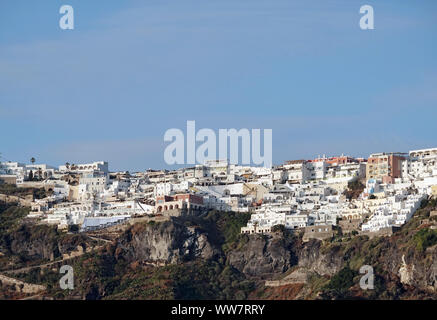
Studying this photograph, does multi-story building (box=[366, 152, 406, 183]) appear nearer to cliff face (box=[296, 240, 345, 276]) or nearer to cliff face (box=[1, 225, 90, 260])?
cliff face (box=[296, 240, 345, 276])

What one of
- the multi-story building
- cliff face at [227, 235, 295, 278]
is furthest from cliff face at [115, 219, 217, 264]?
the multi-story building

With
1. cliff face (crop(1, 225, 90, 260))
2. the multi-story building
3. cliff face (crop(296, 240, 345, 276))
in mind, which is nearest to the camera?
cliff face (crop(296, 240, 345, 276))

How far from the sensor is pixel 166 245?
141m

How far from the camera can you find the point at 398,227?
5384 inches

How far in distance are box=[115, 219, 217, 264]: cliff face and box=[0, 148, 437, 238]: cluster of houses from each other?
12.4 feet

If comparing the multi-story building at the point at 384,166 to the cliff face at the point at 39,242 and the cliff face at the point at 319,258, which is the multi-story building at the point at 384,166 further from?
the cliff face at the point at 39,242

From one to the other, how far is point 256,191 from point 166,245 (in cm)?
1597

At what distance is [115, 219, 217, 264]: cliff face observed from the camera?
14075 centimetres

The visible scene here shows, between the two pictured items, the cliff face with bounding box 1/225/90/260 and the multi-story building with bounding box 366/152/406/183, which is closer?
the cliff face with bounding box 1/225/90/260

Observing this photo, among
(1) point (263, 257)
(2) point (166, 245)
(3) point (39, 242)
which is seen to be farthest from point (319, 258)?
(3) point (39, 242)

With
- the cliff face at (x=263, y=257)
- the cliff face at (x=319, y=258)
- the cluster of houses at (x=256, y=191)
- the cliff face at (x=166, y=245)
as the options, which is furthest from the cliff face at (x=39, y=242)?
the cliff face at (x=319, y=258)
